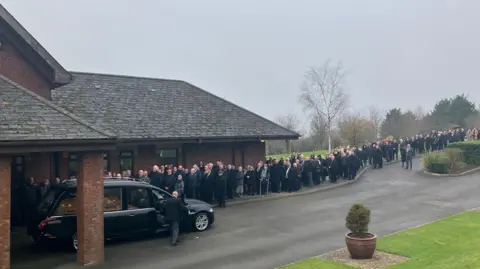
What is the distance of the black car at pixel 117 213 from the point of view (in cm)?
1151

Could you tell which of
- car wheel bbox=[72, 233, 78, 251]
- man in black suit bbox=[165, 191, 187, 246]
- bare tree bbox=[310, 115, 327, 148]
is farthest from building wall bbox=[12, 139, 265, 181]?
bare tree bbox=[310, 115, 327, 148]

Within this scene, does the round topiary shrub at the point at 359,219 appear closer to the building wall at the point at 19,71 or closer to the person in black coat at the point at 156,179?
the person in black coat at the point at 156,179

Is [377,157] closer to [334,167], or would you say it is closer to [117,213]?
[334,167]

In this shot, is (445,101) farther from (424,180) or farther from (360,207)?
(360,207)

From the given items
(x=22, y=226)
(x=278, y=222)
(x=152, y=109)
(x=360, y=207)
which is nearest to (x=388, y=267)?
(x=360, y=207)

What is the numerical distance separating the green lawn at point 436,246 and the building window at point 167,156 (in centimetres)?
1175

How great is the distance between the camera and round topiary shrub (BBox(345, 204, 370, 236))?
9.98 meters

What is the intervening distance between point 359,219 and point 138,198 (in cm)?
618

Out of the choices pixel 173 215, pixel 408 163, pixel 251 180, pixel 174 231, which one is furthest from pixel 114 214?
pixel 408 163

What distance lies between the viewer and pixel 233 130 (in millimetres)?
22547

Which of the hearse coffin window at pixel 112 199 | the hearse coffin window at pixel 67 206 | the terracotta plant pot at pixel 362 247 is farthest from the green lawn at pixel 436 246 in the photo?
the hearse coffin window at pixel 67 206

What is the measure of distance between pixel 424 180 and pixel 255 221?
41.0 ft

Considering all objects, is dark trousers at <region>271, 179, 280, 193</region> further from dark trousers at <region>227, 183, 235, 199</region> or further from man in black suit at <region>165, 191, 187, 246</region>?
man in black suit at <region>165, 191, 187, 246</region>

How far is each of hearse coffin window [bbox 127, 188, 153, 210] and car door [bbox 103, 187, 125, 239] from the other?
10.3 inches
